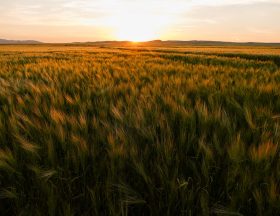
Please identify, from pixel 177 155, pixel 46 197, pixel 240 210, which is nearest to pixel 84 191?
pixel 46 197

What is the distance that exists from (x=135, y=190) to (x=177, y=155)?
0.23 metres

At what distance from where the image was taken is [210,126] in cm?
135

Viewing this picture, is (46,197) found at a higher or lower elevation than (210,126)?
lower

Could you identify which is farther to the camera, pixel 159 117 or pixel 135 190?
pixel 159 117

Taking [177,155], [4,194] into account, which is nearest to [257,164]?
[177,155]

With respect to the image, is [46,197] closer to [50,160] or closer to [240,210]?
[50,160]

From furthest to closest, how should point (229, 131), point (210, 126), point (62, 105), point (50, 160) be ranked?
point (62, 105) < point (210, 126) < point (229, 131) < point (50, 160)

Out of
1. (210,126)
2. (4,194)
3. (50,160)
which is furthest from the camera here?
(210,126)

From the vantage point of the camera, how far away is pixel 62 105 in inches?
73.9

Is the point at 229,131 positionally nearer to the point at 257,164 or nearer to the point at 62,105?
the point at 257,164

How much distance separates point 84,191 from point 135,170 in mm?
207

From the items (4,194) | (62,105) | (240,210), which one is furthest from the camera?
(62,105)

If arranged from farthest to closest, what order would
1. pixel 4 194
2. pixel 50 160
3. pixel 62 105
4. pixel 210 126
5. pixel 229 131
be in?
pixel 62 105 → pixel 210 126 → pixel 229 131 → pixel 50 160 → pixel 4 194

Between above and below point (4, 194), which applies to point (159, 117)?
above
